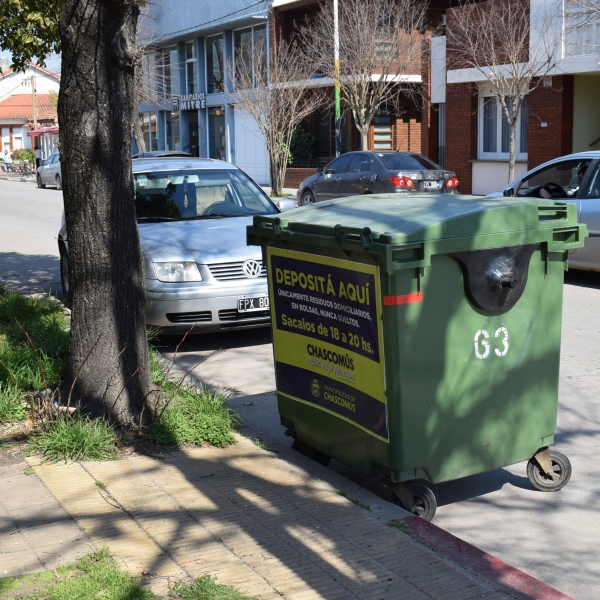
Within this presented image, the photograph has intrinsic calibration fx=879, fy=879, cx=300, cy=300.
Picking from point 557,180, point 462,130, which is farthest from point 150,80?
point 557,180

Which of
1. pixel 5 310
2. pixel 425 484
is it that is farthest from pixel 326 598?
pixel 5 310

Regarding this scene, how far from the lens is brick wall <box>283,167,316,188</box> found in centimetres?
3123

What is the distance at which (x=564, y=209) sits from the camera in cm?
468

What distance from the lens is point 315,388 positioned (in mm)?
4922

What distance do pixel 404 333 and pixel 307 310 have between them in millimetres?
789

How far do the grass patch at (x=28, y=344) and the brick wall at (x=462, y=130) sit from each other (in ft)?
56.2

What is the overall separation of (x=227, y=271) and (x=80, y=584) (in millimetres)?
4793

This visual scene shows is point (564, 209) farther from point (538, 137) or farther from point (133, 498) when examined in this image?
point (538, 137)

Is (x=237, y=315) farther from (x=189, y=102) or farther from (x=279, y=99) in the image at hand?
(x=189, y=102)

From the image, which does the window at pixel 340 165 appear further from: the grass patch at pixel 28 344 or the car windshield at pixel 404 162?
the grass patch at pixel 28 344

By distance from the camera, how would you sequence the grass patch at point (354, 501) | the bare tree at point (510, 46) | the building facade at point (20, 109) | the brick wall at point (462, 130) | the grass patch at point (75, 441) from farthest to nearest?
the building facade at point (20, 109)
the brick wall at point (462, 130)
the bare tree at point (510, 46)
the grass patch at point (75, 441)
the grass patch at point (354, 501)

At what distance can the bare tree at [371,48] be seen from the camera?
25594mm

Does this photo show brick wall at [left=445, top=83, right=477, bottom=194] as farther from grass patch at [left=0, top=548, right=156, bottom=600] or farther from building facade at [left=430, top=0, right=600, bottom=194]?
grass patch at [left=0, top=548, right=156, bottom=600]

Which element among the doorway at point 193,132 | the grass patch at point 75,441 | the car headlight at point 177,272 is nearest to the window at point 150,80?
the doorway at point 193,132
